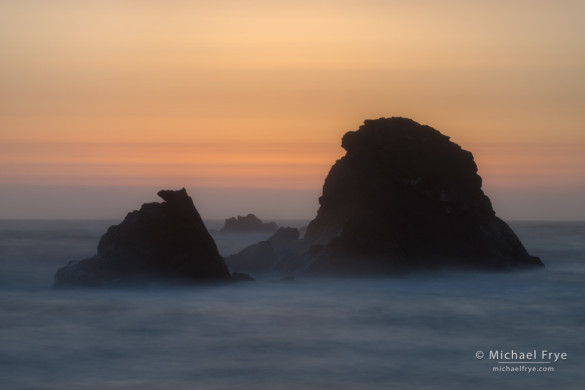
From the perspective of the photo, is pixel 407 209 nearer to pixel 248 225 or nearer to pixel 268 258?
pixel 268 258

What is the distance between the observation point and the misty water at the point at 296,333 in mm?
24359

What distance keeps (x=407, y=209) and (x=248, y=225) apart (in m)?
88.7

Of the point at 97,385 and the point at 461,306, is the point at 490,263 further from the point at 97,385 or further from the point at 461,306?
the point at 97,385

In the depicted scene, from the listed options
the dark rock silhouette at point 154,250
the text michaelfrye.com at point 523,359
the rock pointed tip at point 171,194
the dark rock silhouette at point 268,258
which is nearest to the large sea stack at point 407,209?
the dark rock silhouette at point 268,258

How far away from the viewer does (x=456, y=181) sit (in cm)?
4800

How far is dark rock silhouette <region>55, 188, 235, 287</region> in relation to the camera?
3912cm

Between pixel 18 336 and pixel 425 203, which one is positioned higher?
pixel 425 203

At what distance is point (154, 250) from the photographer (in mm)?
39500

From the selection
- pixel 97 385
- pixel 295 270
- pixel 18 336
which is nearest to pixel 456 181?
pixel 295 270

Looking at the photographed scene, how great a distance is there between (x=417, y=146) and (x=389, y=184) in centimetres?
275

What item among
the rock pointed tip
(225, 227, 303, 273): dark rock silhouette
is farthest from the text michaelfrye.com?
(225, 227, 303, 273): dark rock silhouette

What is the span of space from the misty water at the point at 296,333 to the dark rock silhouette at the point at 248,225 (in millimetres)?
85596

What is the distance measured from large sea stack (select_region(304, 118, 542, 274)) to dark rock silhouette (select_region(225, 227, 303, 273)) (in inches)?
60.5

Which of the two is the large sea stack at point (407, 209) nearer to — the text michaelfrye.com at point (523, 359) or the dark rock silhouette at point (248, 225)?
the text michaelfrye.com at point (523, 359)
